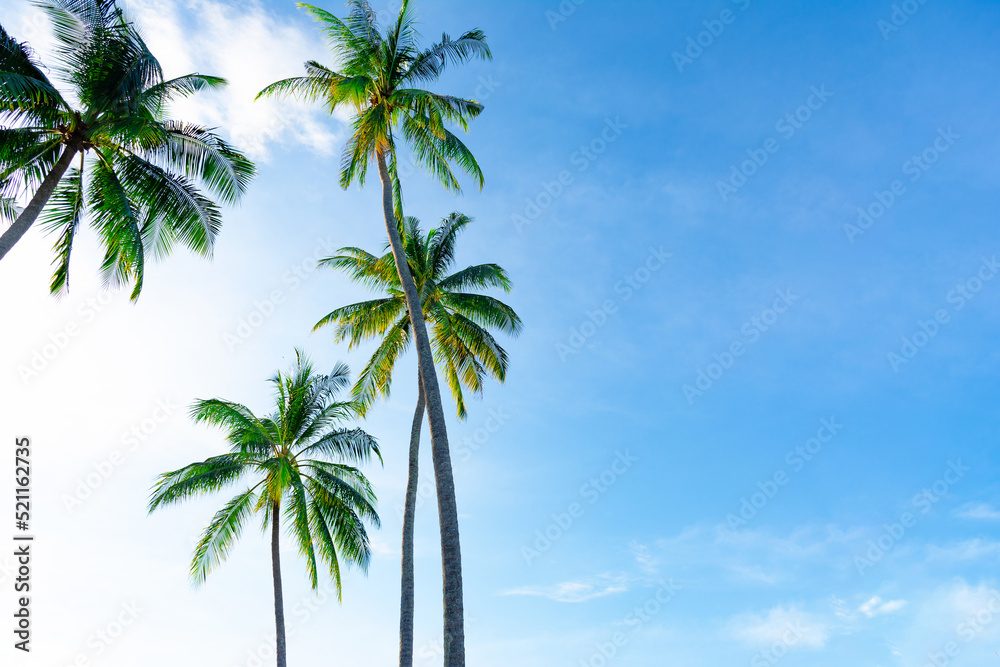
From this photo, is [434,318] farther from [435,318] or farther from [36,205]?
[36,205]

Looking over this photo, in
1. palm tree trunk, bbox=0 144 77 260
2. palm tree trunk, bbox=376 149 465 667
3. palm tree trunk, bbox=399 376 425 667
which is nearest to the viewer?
palm tree trunk, bbox=0 144 77 260

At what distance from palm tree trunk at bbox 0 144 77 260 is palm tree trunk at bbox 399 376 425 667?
10.3m

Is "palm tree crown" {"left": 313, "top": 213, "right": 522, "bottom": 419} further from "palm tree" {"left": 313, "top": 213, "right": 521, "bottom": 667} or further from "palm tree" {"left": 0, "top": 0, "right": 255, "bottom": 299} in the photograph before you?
"palm tree" {"left": 0, "top": 0, "right": 255, "bottom": 299}

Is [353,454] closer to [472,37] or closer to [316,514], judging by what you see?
[316,514]

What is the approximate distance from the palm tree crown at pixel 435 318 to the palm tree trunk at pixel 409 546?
1558mm

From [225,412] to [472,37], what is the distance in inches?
536

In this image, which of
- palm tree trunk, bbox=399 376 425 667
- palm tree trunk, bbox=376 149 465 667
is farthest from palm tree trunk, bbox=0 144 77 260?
palm tree trunk, bbox=399 376 425 667

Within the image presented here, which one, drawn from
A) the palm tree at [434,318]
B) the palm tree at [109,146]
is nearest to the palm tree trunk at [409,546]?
the palm tree at [434,318]

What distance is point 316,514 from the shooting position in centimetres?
2419

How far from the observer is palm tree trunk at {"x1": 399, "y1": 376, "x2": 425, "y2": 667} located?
69.2 ft

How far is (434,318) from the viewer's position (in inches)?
946

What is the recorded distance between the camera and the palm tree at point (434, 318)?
2444 cm

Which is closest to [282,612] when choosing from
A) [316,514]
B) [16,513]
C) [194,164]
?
[316,514]

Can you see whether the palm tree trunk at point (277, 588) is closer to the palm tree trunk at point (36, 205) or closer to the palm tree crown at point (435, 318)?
the palm tree crown at point (435, 318)
